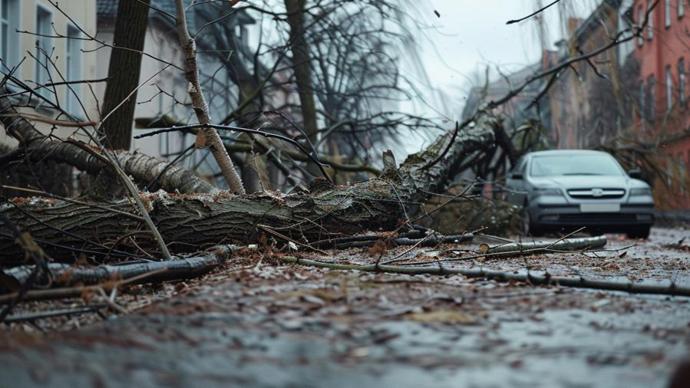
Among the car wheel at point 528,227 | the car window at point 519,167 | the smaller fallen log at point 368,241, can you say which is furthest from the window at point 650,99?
the smaller fallen log at point 368,241

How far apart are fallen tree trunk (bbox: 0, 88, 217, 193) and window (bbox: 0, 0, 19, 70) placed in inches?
229

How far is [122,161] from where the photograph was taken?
8875 mm

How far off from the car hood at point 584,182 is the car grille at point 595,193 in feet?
0.20

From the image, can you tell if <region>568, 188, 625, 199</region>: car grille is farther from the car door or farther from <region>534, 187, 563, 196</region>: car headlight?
the car door

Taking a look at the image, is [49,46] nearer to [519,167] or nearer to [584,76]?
[519,167]


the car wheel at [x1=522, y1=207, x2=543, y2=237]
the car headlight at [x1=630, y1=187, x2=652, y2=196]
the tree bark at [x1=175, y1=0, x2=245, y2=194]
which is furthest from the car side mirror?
the tree bark at [x1=175, y1=0, x2=245, y2=194]

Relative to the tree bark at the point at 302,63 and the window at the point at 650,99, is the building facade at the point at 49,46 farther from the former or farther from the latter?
the window at the point at 650,99

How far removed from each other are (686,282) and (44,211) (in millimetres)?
3991

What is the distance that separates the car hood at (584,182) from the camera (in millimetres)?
13688

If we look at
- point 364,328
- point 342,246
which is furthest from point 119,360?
point 342,246

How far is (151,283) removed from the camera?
479 centimetres

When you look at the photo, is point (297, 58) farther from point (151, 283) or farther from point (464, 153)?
point (151, 283)

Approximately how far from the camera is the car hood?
13.7 metres

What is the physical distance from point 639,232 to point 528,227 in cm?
169
